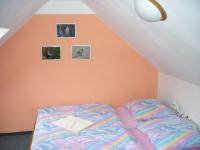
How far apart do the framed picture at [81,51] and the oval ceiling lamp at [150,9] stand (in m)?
2.14

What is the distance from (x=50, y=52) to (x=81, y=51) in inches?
18.6

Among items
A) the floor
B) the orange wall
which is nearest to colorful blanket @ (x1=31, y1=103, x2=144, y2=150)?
the orange wall

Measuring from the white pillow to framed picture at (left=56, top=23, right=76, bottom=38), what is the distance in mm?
1264

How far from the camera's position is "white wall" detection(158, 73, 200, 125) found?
2.82m

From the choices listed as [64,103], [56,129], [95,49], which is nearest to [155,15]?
[56,129]

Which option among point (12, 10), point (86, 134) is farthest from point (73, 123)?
point (12, 10)

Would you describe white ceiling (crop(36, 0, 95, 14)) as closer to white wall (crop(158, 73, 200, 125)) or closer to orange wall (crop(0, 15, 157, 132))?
orange wall (crop(0, 15, 157, 132))

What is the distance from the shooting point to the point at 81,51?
365 cm

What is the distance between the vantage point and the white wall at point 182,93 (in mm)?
2819

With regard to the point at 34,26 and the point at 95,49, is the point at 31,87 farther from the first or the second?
the point at 95,49

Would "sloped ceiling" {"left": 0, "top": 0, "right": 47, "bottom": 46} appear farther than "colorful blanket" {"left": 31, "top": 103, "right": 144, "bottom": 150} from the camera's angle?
No

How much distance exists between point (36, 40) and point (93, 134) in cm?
170

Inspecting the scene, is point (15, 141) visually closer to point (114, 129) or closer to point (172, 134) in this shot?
point (114, 129)

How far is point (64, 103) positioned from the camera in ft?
12.3
